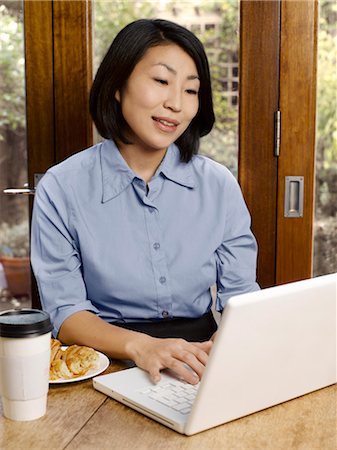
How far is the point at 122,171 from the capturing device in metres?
1.88

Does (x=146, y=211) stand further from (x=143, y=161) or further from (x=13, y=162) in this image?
(x=13, y=162)

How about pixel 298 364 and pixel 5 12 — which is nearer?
pixel 298 364

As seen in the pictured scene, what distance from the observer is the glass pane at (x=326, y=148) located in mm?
2340

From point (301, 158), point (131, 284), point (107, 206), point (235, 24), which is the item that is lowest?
point (131, 284)

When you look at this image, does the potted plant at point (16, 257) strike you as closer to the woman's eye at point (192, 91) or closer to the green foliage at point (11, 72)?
the green foliage at point (11, 72)

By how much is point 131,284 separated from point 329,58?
1116mm

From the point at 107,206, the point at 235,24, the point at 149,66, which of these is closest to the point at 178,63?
the point at 149,66

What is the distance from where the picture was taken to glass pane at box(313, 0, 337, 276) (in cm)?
234

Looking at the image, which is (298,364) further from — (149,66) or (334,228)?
(334,228)

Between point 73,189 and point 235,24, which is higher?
point 235,24

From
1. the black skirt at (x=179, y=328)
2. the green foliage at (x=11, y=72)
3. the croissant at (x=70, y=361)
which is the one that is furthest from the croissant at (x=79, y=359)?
the green foliage at (x=11, y=72)

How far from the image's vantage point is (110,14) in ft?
7.77

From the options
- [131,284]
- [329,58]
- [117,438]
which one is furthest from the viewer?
[329,58]

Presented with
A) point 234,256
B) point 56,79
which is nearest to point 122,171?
point 234,256
